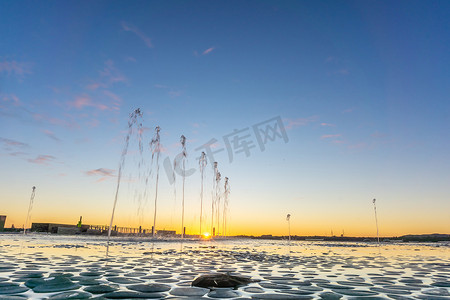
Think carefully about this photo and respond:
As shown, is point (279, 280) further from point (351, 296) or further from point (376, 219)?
point (376, 219)

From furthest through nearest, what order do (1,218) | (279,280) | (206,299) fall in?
1. (1,218)
2. (279,280)
3. (206,299)

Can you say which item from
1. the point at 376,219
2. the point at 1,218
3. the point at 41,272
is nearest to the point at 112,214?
the point at 41,272

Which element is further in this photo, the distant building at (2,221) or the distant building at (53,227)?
the distant building at (2,221)

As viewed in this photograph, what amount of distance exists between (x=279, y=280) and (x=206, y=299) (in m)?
3.85

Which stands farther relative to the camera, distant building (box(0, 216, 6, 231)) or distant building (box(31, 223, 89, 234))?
distant building (box(0, 216, 6, 231))

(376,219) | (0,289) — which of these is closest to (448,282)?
(0,289)

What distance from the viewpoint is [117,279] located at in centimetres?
915

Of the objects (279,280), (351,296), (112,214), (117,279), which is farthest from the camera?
(112,214)

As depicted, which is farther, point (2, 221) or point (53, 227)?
point (2, 221)

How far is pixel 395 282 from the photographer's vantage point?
9.62 metres

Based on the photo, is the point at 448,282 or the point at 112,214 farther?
the point at 112,214

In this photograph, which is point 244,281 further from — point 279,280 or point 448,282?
point 448,282

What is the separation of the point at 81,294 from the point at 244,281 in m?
4.57

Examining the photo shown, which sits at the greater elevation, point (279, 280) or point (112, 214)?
point (112, 214)
